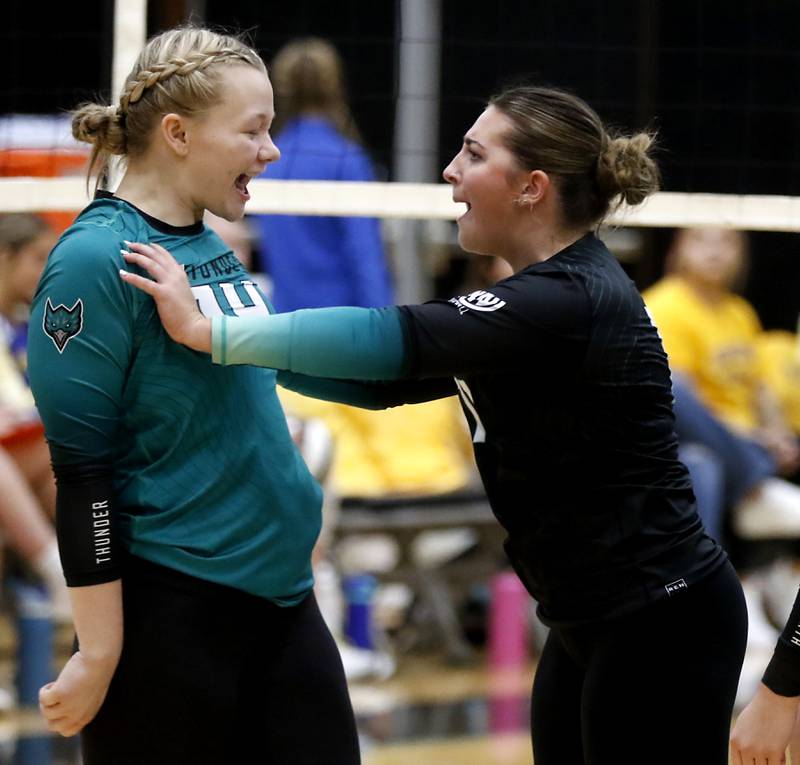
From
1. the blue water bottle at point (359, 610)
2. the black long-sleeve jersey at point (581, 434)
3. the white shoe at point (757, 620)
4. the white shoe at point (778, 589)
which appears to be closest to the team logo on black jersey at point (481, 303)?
the black long-sleeve jersey at point (581, 434)

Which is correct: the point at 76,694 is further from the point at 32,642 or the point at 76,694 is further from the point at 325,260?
the point at 325,260

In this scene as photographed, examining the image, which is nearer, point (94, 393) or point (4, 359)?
point (94, 393)

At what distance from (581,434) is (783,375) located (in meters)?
3.92

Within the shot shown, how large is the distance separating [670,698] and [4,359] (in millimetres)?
3106

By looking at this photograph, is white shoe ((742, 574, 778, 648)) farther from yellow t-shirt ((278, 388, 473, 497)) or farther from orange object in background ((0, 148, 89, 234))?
orange object in background ((0, 148, 89, 234))

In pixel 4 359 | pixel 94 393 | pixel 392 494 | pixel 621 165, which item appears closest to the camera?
pixel 94 393

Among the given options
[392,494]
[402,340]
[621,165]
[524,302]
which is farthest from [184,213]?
[392,494]

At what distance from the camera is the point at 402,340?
2.24m

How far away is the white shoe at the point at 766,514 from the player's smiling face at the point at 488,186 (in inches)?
130

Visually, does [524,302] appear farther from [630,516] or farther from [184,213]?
[184,213]

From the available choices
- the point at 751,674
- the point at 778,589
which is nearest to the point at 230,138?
the point at 751,674

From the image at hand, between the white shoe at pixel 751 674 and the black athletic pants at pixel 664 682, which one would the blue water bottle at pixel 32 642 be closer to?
the white shoe at pixel 751 674

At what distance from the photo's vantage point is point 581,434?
233 centimetres

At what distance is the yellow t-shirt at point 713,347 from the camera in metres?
5.56
